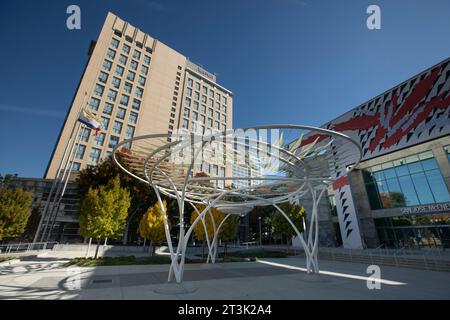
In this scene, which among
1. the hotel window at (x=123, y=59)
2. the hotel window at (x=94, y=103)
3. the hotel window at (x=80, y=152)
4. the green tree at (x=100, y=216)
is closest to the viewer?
the green tree at (x=100, y=216)

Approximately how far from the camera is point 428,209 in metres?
27.0

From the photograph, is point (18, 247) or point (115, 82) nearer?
point (18, 247)

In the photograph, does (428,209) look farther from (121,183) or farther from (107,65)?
(107,65)

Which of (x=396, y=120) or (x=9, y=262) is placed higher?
(x=396, y=120)

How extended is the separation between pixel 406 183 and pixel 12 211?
46.1m

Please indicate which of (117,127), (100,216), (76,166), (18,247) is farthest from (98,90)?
(100,216)

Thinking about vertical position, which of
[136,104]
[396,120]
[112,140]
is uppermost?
[136,104]

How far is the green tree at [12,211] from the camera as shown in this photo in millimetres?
19656

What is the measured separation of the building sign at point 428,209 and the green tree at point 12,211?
4504cm

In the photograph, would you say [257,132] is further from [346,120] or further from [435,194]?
[346,120]

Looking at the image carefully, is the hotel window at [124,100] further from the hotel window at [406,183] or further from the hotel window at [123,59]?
the hotel window at [406,183]

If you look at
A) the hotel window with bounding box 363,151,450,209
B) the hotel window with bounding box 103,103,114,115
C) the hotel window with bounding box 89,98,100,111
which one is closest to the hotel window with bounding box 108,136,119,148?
the hotel window with bounding box 103,103,114,115

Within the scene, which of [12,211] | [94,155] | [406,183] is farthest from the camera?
[94,155]

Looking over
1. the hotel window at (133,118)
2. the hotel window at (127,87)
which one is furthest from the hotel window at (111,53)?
the hotel window at (133,118)
